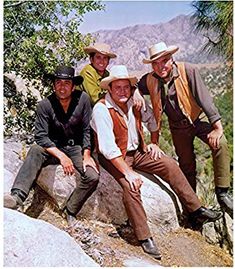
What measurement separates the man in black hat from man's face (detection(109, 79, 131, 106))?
0.29 metres

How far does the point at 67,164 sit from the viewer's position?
446 centimetres

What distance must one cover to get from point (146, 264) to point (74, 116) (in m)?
1.35

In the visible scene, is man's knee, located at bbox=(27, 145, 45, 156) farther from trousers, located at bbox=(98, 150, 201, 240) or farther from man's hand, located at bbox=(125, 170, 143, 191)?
man's hand, located at bbox=(125, 170, 143, 191)

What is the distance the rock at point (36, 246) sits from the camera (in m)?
3.55

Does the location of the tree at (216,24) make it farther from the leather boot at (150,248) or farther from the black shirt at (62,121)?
the leather boot at (150,248)

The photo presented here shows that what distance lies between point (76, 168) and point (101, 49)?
1.11 meters

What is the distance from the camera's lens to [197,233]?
4.98 meters

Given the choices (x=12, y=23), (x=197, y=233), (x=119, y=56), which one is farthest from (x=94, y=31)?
(x=197, y=233)

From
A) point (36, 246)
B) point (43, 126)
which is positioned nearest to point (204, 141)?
point (43, 126)

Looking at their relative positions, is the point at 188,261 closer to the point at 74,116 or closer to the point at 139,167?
the point at 139,167

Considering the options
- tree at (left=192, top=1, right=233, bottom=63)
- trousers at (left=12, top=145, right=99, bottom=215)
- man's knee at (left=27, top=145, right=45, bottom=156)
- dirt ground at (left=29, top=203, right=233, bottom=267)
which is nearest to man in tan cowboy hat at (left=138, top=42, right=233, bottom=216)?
dirt ground at (left=29, top=203, right=233, bottom=267)

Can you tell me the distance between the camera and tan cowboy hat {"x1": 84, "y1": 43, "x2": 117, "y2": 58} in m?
4.82

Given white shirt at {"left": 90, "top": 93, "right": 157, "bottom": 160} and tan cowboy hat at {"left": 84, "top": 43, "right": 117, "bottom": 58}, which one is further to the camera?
tan cowboy hat at {"left": 84, "top": 43, "right": 117, "bottom": 58}

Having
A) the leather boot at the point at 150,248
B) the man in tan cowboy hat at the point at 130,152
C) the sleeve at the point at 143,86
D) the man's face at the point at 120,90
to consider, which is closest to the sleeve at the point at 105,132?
the man in tan cowboy hat at the point at 130,152
